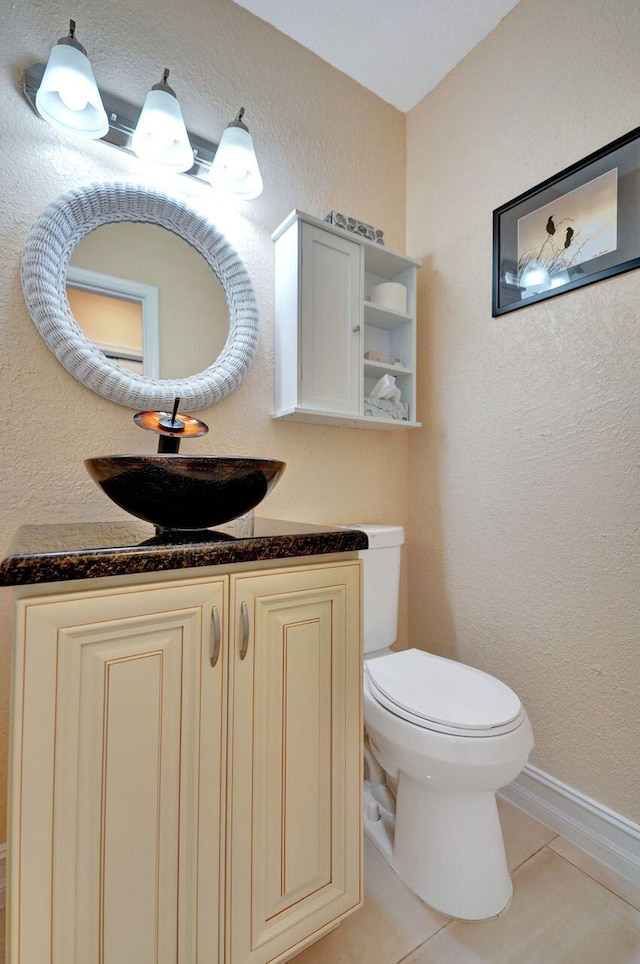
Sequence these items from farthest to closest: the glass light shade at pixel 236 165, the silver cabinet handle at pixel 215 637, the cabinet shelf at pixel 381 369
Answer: the cabinet shelf at pixel 381 369, the glass light shade at pixel 236 165, the silver cabinet handle at pixel 215 637

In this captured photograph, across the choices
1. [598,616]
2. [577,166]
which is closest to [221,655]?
[598,616]

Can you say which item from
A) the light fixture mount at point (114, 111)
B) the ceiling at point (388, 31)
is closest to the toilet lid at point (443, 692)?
the light fixture mount at point (114, 111)

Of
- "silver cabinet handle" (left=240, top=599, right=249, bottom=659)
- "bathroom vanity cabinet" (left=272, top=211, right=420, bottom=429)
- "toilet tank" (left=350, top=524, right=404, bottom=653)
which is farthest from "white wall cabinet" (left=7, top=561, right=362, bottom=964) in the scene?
"bathroom vanity cabinet" (left=272, top=211, right=420, bottom=429)

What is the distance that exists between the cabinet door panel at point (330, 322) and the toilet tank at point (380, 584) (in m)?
0.47

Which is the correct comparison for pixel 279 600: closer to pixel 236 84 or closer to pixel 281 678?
pixel 281 678

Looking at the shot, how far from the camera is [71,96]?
1094 millimetres

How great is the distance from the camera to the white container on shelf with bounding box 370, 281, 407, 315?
168 cm

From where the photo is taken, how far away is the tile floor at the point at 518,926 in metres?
0.96

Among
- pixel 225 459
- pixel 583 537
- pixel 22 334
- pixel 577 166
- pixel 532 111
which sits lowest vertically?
pixel 583 537

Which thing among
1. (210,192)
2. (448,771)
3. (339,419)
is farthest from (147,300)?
(448,771)

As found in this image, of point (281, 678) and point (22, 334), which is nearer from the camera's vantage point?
point (281, 678)

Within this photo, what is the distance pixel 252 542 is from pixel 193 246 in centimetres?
105

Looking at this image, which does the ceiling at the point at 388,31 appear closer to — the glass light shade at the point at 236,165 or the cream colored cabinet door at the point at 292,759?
the glass light shade at the point at 236,165

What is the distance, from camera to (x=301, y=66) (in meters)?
1.62
